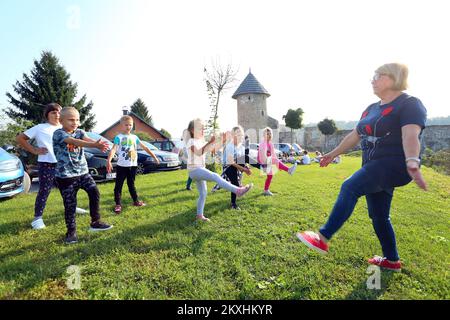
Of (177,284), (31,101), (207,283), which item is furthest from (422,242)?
(31,101)

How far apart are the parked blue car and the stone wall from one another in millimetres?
37783

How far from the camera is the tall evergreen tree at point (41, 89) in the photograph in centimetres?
2642

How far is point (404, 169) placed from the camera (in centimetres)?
226

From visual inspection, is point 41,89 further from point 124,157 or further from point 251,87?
point 124,157

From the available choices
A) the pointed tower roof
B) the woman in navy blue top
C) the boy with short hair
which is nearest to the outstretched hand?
the woman in navy blue top

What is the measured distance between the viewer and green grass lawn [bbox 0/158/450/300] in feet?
7.71

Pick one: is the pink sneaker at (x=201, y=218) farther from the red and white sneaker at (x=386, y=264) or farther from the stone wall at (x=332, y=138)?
the stone wall at (x=332, y=138)

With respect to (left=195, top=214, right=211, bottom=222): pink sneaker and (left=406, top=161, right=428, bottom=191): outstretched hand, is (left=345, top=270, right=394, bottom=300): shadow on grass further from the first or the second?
(left=195, top=214, right=211, bottom=222): pink sneaker

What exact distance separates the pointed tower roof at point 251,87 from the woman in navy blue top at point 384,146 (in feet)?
123

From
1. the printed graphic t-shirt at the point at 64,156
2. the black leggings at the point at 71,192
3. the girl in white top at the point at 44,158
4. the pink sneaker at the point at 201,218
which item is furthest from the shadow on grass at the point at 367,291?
the girl in white top at the point at 44,158

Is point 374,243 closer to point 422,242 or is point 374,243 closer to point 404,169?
point 422,242

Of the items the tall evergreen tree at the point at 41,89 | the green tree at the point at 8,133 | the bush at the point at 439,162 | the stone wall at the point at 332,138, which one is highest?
the tall evergreen tree at the point at 41,89

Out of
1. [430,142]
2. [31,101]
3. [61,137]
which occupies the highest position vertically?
[31,101]
